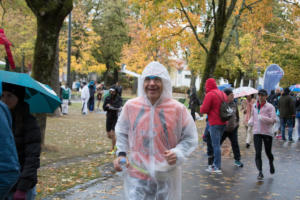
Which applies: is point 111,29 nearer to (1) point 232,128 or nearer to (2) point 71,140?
(2) point 71,140

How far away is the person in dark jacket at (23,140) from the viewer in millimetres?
3348

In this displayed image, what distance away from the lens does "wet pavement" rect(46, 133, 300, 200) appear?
650 centimetres

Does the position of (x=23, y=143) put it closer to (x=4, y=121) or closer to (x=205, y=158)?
(x=4, y=121)

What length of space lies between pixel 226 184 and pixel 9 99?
5123 mm

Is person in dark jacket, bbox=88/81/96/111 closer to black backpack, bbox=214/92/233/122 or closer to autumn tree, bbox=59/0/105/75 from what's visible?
autumn tree, bbox=59/0/105/75

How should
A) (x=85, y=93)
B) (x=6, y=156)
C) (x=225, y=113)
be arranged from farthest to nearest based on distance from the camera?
(x=85, y=93)
(x=225, y=113)
(x=6, y=156)

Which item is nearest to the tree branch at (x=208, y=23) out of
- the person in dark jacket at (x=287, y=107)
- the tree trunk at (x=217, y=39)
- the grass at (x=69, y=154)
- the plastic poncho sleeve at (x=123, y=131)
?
the tree trunk at (x=217, y=39)

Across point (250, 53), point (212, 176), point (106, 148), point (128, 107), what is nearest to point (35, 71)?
point (106, 148)

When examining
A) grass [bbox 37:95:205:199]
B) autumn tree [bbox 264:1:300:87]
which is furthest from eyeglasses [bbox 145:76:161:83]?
autumn tree [bbox 264:1:300:87]

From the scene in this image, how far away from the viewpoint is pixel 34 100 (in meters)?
4.45

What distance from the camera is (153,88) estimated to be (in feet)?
12.2

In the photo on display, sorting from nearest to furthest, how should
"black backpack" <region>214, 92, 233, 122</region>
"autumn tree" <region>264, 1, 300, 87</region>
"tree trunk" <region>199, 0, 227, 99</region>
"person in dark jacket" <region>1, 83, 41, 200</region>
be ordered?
"person in dark jacket" <region>1, 83, 41, 200</region>
"black backpack" <region>214, 92, 233, 122</region>
"tree trunk" <region>199, 0, 227, 99</region>
"autumn tree" <region>264, 1, 300, 87</region>

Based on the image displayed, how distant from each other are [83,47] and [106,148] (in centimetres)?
3151

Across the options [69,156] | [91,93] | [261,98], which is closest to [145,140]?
[261,98]
